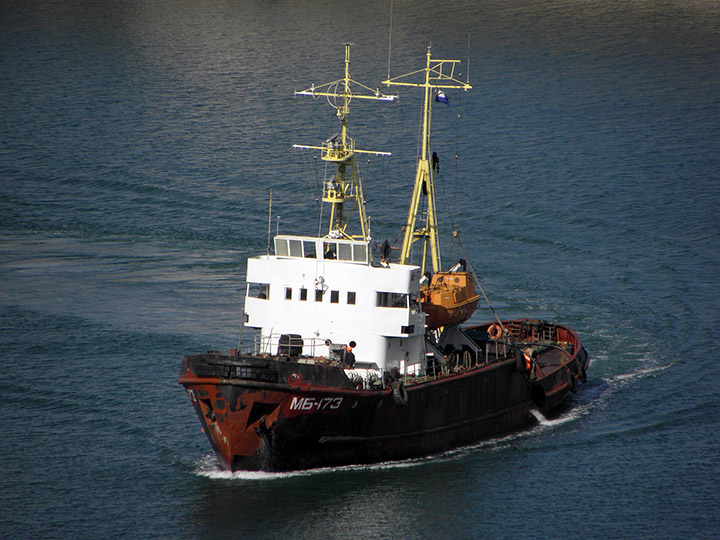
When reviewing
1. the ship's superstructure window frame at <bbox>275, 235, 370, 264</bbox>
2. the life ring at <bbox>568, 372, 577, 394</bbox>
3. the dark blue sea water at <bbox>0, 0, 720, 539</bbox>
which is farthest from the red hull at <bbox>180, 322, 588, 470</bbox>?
the life ring at <bbox>568, 372, 577, 394</bbox>

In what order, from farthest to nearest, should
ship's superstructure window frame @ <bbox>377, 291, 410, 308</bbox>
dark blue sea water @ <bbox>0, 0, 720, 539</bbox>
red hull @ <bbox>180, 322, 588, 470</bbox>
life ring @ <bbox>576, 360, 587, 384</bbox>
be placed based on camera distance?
life ring @ <bbox>576, 360, 587, 384</bbox> → ship's superstructure window frame @ <bbox>377, 291, 410, 308</bbox> → dark blue sea water @ <bbox>0, 0, 720, 539</bbox> → red hull @ <bbox>180, 322, 588, 470</bbox>

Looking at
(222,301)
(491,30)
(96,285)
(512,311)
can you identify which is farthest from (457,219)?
(491,30)

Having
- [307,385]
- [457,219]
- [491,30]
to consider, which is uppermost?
[491,30]

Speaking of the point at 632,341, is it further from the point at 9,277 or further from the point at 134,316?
the point at 9,277

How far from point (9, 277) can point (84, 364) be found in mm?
11923

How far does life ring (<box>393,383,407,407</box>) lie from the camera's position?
28223 mm

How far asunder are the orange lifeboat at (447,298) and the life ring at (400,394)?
3677 mm

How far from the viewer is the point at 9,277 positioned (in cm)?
4744

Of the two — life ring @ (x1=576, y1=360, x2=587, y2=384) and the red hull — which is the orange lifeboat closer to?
the red hull

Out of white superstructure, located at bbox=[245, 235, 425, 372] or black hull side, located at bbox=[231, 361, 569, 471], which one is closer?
black hull side, located at bbox=[231, 361, 569, 471]

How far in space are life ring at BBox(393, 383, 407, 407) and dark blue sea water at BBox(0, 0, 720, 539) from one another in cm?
202

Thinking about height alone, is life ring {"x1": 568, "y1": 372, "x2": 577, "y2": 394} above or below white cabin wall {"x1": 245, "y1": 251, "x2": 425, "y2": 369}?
below

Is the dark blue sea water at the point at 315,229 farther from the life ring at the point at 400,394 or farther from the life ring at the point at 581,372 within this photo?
the life ring at the point at 400,394

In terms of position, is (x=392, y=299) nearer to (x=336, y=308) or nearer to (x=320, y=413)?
(x=336, y=308)
